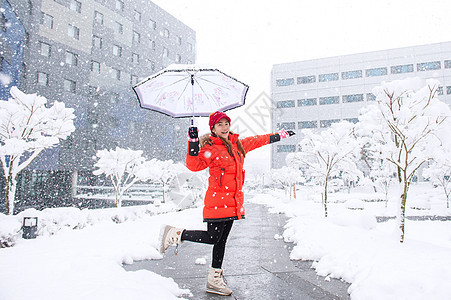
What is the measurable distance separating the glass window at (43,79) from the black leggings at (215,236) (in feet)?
80.4

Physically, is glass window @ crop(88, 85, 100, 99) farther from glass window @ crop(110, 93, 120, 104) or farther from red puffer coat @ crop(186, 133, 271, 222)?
red puffer coat @ crop(186, 133, 271, 222)

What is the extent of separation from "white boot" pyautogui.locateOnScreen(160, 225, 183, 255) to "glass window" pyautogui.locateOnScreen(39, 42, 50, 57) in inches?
990

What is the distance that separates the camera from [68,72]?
23578 millimetres

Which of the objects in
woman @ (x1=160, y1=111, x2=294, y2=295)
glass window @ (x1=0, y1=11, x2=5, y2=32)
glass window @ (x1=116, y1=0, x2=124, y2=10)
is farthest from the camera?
glass window @ (x1=116, y1=0, x2=124, y2=10)

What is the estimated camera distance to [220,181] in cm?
285

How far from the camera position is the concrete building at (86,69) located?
20562 millimetres

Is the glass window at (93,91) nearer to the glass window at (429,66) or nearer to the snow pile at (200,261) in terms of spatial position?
the snow pile at (200,261)

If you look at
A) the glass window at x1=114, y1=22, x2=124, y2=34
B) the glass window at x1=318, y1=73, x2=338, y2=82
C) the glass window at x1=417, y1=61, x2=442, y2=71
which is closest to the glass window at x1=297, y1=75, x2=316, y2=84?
the glass window at x1=318, y1=73, x2=338, y2=82

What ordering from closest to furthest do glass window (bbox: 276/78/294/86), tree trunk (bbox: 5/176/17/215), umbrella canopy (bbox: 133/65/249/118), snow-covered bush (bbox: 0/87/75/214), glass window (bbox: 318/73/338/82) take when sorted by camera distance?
umbrella canopy (bbox: 133/65/249/118) → snow-covered bush (bbox: 0/87/75/214) → tree trunk (bbox: 5/176/17/215) → glass window (bbox: 318/73/338/82) → glass window (bbox: 276/78/294/86)

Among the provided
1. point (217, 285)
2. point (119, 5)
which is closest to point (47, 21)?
point (119, 5)

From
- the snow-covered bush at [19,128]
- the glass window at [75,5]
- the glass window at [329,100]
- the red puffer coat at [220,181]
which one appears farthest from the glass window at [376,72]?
the red puffer coat at [220,181]

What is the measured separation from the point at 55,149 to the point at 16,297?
2298 centimetres

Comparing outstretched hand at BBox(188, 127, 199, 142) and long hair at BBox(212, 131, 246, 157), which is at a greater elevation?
Result: outstretched hand at BBox(188, 127, 199, 142)

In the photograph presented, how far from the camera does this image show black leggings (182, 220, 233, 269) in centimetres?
287
